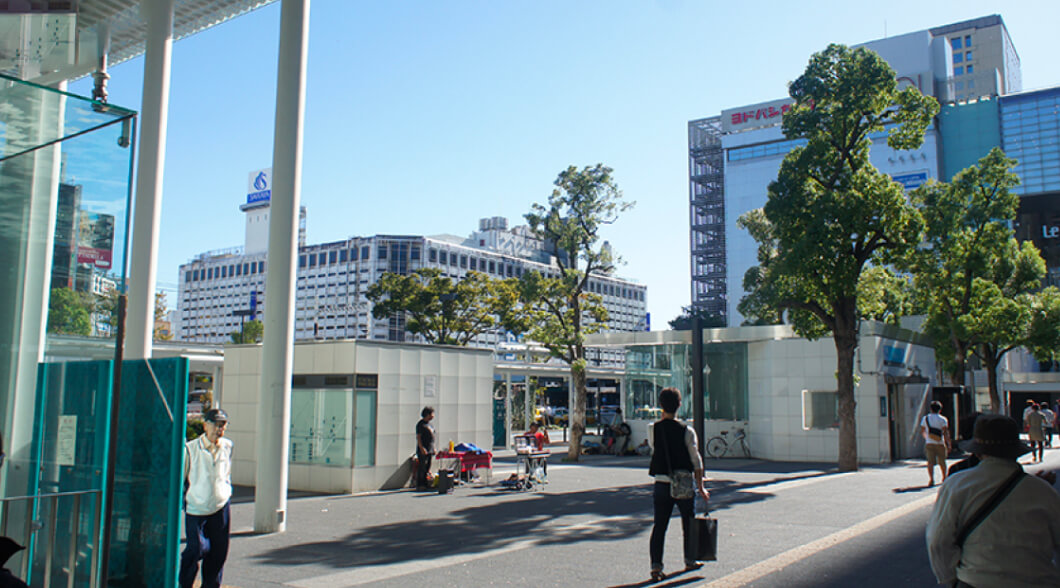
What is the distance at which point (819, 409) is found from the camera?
2270 cm

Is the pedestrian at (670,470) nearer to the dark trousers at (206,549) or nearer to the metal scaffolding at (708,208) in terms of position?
the dark trousers at (206,549)

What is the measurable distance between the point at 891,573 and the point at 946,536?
4335mm

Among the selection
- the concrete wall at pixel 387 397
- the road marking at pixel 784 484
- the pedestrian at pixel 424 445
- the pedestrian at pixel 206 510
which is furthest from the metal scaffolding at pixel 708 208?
the pedestrian at pixel 206 510

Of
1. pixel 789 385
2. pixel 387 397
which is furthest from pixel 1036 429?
pixel 387 397

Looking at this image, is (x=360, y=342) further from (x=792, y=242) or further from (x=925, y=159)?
(x=925, y=159)

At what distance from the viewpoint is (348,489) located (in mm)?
14562

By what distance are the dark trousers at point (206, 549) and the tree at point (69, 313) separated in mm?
1699

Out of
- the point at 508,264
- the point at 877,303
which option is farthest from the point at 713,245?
the point at 877,303

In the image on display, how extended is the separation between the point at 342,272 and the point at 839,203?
366 ft

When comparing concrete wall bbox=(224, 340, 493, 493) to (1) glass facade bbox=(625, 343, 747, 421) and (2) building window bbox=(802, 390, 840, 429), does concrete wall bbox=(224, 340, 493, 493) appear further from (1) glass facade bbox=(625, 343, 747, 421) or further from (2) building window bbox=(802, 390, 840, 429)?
(2) building window bbox=(802, 390, 840, 429)

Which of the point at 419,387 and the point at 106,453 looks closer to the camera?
the point at 106,453

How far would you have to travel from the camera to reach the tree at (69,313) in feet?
19.0

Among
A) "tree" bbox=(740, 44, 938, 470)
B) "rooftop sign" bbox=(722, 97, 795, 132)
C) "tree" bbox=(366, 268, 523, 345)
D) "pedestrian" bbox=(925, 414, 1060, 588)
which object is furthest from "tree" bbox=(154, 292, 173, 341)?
"rooftop sign" bbox=(722, 97, 795, 132)

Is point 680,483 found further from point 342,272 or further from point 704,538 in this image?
point 342,272
